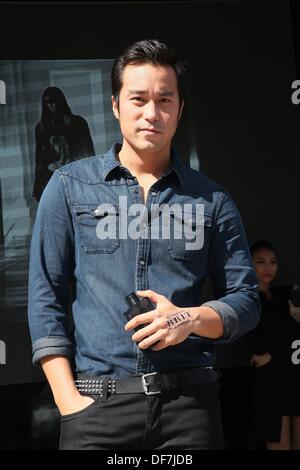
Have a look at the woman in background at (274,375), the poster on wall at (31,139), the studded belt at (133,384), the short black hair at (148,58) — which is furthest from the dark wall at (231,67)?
the studded belt at (133,384)

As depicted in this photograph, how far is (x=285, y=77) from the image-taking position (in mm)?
5078

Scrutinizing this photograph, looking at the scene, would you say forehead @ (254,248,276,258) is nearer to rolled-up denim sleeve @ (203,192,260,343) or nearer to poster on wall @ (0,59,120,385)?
poster on wall @ (0,59,120,385)

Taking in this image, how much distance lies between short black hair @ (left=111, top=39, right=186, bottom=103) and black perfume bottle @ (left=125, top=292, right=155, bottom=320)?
1.70ft

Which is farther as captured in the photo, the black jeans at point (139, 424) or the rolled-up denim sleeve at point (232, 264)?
the rolled-up denim sleeve at point (232, 264)

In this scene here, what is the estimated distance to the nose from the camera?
6.53ft

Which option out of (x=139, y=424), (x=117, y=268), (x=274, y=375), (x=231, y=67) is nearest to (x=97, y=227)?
(x=117, y=268)

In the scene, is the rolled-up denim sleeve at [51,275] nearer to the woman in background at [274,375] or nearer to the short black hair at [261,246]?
the woman in background at [274,375]

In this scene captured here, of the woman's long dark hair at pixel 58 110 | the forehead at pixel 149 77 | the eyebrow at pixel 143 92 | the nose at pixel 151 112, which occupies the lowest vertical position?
the nose at pixel 151 112

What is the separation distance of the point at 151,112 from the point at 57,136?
297 cm

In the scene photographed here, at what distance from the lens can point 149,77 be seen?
6.63 ft

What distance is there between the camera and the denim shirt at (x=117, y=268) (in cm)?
193

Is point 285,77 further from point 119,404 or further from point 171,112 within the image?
point 119,404
